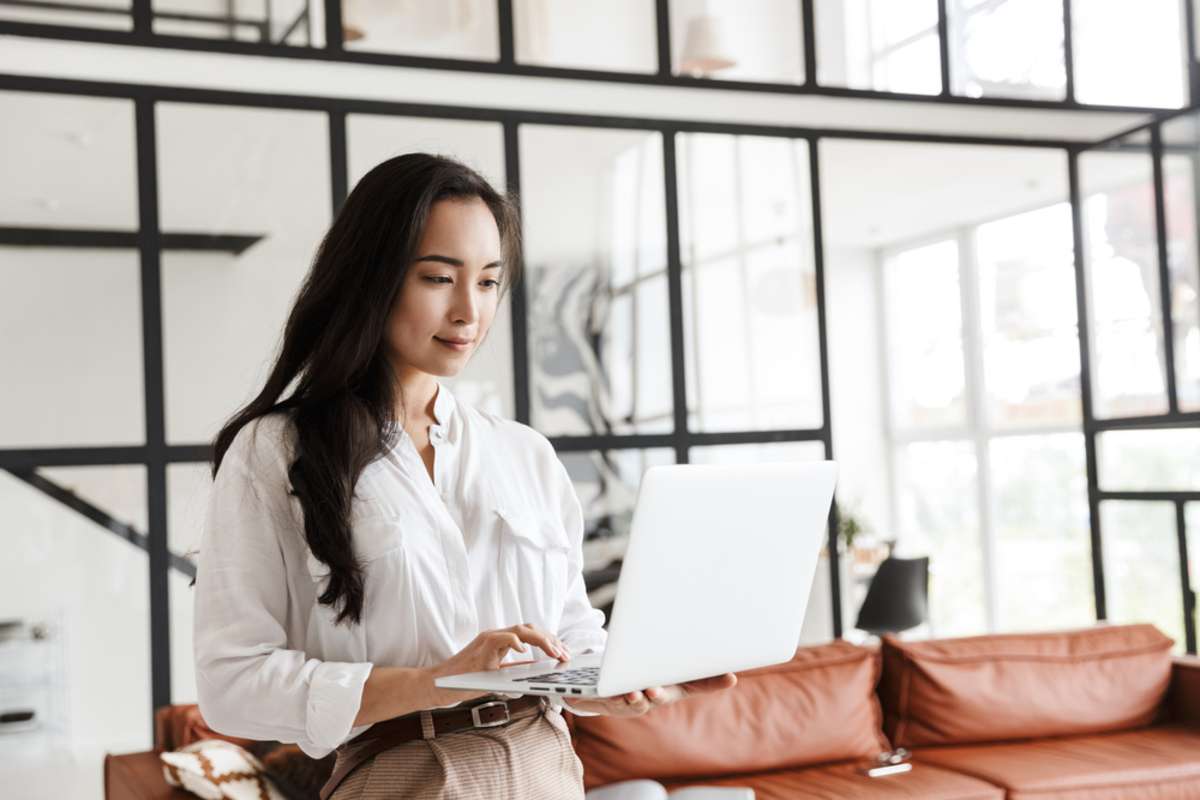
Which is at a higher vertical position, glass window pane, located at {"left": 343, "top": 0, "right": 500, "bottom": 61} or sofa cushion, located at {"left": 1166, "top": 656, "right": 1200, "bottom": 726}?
glass window pane, located at {"left": 343, "top": 0, "right": 500, "bottom": 61}

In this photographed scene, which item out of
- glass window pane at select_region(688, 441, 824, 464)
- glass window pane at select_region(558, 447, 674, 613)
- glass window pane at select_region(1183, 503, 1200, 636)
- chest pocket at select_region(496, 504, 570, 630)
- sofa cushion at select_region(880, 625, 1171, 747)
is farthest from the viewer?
glass window pane at select_region(1183, 503, 1200, 636)

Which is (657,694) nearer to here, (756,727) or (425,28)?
(756,727)

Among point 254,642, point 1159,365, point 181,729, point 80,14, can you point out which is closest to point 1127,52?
point 1159,365

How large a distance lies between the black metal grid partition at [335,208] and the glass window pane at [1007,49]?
210mm

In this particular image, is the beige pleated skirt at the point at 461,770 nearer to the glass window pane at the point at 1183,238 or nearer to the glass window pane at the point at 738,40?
the glass window pane at the point at 738,40

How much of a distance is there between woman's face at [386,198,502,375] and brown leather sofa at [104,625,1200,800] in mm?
1768

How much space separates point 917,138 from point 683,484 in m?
3.96

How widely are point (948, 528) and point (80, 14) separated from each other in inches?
283

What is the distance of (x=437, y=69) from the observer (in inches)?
168

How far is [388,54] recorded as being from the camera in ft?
13.8

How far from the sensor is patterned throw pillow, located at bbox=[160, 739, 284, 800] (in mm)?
2811

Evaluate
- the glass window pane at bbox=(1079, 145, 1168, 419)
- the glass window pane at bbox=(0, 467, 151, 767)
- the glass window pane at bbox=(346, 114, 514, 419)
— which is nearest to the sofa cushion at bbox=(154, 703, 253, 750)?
the glass window pane at bbox=(0, 467, 151, 767)

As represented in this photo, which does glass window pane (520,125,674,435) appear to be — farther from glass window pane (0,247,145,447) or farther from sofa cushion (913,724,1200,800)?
sofa cushion (913,724,1200,800)

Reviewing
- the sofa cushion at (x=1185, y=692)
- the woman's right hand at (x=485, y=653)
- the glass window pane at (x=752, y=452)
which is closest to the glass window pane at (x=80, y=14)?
the glass window pane at (x=752, y=452)
